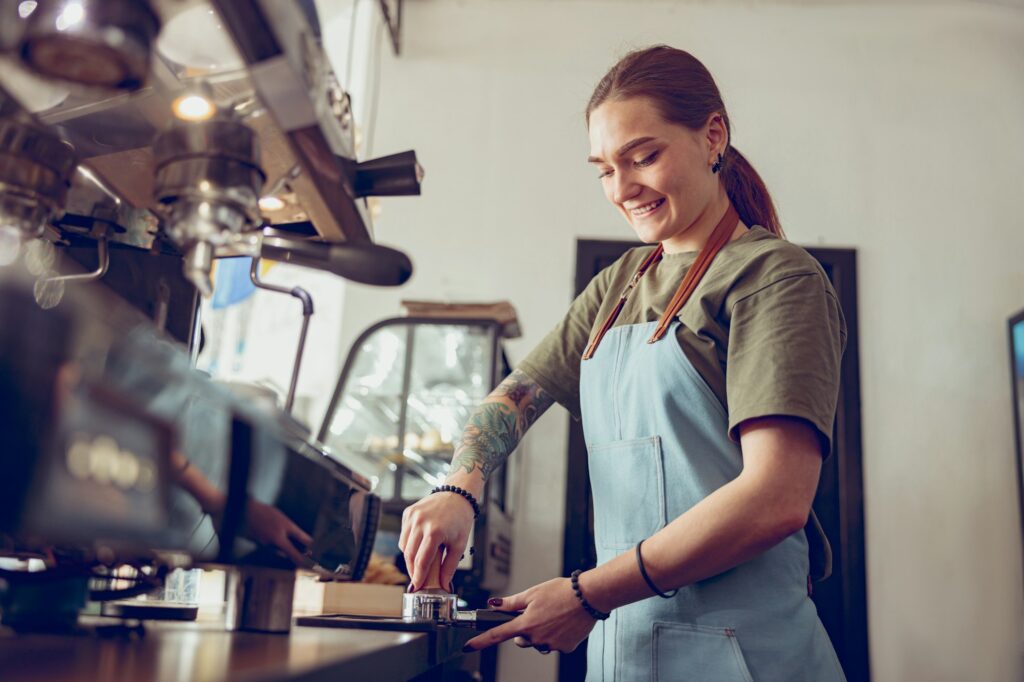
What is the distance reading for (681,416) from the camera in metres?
1.28

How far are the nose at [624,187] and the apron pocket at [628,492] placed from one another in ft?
1.21

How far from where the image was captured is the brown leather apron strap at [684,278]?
1336 millimetres

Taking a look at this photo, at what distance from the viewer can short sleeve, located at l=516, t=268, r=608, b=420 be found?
158 cm

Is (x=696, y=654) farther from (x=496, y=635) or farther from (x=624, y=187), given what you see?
(x=624, y=187)

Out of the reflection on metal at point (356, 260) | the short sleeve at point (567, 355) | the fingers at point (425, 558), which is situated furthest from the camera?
the short sleeve at point (567, 355)

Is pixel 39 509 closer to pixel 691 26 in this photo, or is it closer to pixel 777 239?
pixel 777 239

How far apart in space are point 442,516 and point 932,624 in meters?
2.64

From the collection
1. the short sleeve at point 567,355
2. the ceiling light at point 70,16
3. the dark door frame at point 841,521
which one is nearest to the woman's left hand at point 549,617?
the short sleeve at point 567,355

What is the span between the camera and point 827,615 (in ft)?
10.9

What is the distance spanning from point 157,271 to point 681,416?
70 cm

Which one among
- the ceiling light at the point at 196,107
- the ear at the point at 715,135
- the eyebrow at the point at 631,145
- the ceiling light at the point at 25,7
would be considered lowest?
the ceiling light at the point at 196,107

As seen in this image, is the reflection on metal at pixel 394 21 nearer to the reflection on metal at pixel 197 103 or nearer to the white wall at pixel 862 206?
the white wall at pixel 862 206

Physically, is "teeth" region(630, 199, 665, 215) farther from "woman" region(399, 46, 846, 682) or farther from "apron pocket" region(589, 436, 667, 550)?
"apron pocket" region(589, 436, 667, 550)

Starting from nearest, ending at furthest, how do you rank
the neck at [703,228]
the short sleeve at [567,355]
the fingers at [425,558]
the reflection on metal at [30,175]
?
the reflection on metal at [30,175]
the fingers at [425,558]
the neck at [703,228]
the short sleeve at [567,355]
